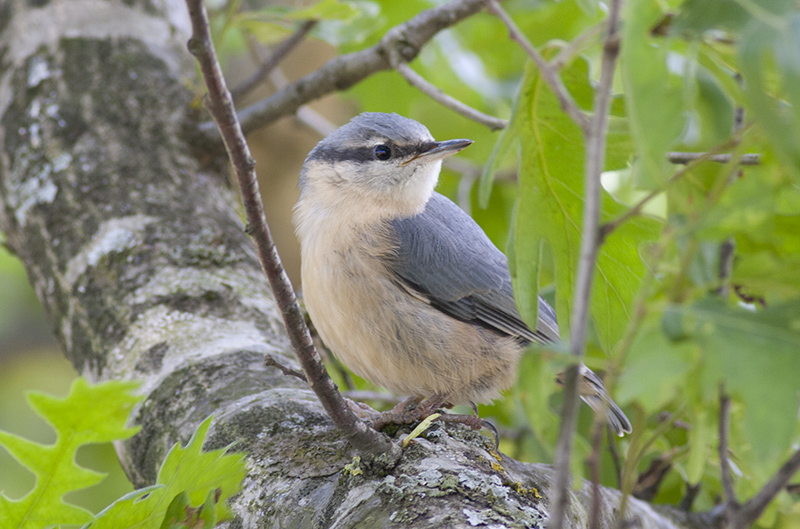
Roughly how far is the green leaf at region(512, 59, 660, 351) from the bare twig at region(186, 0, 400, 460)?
41 centimetres

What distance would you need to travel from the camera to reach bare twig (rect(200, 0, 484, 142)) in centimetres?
239

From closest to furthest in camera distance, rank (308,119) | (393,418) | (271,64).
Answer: (393,418)
(271,64)
(308,119)

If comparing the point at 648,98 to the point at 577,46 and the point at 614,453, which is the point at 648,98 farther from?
the point at 614,453

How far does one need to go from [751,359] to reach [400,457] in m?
0.88

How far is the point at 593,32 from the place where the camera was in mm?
966

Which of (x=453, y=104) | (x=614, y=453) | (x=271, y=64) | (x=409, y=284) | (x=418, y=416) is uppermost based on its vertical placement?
(x=271, y=64)

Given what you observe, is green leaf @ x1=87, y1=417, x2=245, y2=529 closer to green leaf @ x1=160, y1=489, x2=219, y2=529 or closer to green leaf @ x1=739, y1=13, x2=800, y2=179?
green leaf @ x1=160, y1=489, x2=219, y2=529

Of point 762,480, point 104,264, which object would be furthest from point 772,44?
point 104,264

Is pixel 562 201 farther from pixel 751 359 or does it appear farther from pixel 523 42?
pixel 751 359

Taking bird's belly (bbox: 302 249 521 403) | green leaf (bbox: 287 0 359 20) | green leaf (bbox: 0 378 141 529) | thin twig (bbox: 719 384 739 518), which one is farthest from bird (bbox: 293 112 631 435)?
thin twig (bbox: 719 384 739 518)

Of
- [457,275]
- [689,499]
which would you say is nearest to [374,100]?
[457,275]

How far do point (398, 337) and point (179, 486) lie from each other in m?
0.98

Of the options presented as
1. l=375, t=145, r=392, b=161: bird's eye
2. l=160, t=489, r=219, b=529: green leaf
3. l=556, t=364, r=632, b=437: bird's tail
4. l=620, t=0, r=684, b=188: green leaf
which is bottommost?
l=556, t=364, r=632, b=437: bird's tail

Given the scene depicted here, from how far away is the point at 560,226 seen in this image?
1.35m
